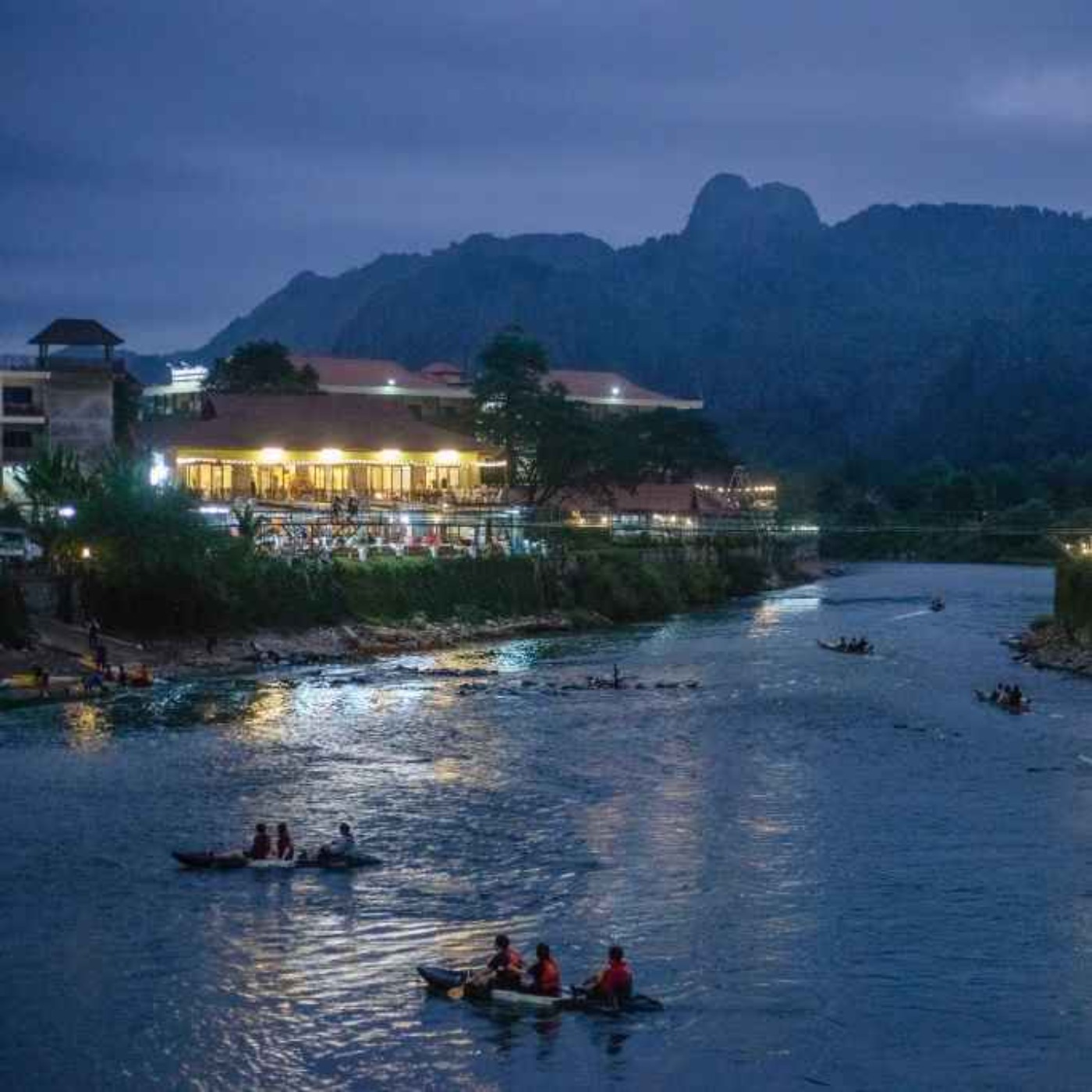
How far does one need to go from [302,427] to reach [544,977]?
67.1 m

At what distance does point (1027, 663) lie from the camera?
199 ft

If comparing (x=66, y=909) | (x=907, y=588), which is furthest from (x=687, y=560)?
(x=66, y=909)

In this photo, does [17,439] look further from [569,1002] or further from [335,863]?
[569,1002]

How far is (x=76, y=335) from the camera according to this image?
89.9 meters

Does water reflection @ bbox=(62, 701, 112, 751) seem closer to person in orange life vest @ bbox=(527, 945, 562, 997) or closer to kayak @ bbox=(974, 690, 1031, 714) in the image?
person in orange life vest @ bbox=(527, 945, 562, 997)

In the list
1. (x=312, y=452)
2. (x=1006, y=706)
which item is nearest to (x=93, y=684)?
(x=1006, y=706)

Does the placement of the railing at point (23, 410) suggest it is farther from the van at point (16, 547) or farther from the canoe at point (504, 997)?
the canoe at point (504, 997)

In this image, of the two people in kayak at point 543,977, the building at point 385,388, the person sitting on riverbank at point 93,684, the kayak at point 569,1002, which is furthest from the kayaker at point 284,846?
the building at point 385,388

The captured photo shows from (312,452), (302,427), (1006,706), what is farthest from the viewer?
(302,427)

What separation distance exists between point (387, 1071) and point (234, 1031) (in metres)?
2.50

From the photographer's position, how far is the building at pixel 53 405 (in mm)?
84938

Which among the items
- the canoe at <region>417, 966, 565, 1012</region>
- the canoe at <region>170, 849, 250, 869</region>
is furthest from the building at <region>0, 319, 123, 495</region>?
the canoe at <region>417, 966, 565, 1012</region>

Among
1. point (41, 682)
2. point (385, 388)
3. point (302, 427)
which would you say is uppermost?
point (385, 388)

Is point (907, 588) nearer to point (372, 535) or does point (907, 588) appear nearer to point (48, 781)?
point (372, 535)
